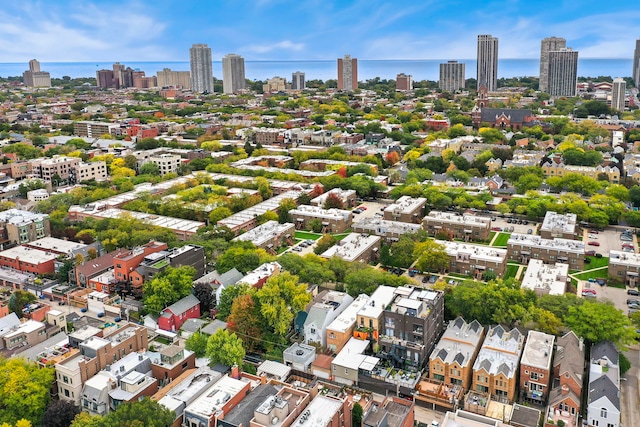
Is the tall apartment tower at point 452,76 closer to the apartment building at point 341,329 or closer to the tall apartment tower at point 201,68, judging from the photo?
the tall apartment tower at point 201,68

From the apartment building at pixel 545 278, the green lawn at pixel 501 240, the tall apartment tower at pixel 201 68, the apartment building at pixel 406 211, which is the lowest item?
the green lawn at pixel 501 240

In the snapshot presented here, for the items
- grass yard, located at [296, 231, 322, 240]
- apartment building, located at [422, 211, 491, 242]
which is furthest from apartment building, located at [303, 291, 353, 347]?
apartment building, located at [422, 211, 491, 242]

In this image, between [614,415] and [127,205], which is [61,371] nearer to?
[614,415]

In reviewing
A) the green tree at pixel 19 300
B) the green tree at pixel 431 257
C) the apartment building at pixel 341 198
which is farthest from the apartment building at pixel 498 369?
the apartment building at pixel 341 198

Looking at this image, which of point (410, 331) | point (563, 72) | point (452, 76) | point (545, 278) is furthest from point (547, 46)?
point (410, 331)

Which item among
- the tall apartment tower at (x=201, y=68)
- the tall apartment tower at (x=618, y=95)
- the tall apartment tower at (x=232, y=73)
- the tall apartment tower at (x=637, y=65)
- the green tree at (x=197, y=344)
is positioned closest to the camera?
the green tree at (x=197, y=344)

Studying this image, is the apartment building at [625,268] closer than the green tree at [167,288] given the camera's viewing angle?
No

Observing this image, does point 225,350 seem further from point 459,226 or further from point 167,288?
point 459,226
